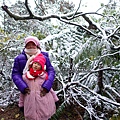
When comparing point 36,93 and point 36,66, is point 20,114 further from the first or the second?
point 36,66

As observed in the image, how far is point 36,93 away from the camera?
9.14ft

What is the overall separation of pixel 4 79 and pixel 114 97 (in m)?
1.84

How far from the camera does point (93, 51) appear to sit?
3891mm

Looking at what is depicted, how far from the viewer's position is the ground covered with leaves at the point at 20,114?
4047mm

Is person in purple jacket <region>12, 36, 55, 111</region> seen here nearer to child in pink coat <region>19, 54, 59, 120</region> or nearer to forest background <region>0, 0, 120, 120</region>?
child in pink coat <region>19, 54, 59, 120</region>

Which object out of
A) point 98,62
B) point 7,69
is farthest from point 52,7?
point 98,62

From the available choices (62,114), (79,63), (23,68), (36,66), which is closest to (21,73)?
(23,68)

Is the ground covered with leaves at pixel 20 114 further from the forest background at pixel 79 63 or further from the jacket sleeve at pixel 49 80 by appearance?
the jacket sleeve at pixel 49 80

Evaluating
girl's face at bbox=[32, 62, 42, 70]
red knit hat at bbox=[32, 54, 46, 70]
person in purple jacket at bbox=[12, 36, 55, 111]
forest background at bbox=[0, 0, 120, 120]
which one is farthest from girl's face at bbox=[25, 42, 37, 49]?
forest background at bbox=[0, 0, 120, 120]

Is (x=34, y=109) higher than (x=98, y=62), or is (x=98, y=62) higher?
(x=98, y=62)

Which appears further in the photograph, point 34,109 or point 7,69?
point 7,69

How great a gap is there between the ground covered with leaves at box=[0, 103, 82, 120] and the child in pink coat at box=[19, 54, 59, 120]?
0.99m

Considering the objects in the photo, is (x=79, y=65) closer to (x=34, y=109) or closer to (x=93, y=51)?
(x=93, y=51)

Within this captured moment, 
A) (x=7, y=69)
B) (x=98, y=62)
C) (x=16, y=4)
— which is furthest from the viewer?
(x=16, y=4)
